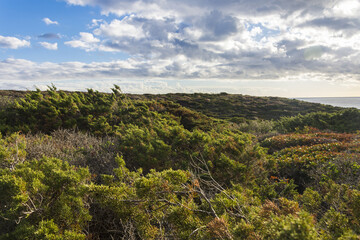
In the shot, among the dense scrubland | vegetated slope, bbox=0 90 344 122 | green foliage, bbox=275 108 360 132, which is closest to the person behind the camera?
the dense scrubland

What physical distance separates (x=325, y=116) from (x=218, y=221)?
1831 centimetres

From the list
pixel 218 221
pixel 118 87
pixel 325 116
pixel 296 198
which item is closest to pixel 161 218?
pixel 218 221

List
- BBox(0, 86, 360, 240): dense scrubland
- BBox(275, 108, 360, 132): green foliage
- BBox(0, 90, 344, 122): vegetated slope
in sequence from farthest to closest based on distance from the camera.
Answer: BBox(0, 90, 344, 122): vegetated slope, BBox(275, 108, 360, 132): green foliage, BBox(0, 86, 360, 240): dense scrubland

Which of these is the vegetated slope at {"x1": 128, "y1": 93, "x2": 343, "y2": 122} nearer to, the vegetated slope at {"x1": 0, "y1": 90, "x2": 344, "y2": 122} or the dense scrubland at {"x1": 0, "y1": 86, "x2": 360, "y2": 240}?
the vegetated slope at {"x1": 0, "y1": 90, "x2": 344, "y2": 122}

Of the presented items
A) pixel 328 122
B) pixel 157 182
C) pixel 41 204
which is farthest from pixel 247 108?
pixel 41 204

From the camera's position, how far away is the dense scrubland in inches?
81.6

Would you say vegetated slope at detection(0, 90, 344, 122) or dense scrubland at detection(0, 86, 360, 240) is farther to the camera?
vegetated slope at detection(0, 90, 344, 122)

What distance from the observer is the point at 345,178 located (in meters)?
4.79

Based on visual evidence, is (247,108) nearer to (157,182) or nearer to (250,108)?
(250,108)

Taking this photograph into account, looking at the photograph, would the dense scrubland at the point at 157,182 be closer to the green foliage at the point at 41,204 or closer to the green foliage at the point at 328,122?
the green foliage at the point at 41,204

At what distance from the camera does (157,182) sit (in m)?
2.41

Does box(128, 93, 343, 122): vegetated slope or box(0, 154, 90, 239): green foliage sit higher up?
box(128, 93, 343, 122): vegetated slope

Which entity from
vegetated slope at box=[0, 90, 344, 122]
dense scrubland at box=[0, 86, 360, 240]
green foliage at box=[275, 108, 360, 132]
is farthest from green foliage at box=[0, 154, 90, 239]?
vegetated slope at box=[0, 90, 344, 122]

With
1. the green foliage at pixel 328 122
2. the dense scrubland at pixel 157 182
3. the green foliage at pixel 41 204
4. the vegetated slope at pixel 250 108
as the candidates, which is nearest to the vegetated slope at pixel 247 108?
the vegetated slope at pixel 250 108
